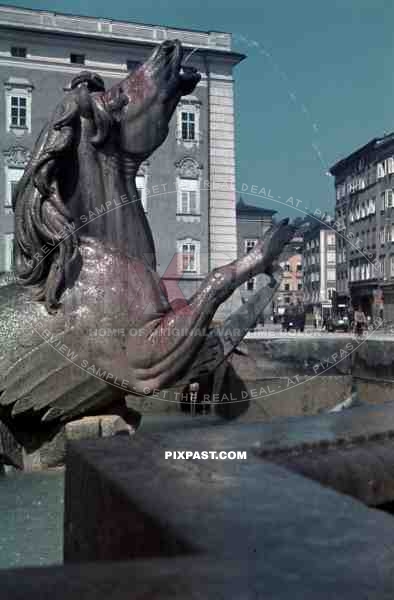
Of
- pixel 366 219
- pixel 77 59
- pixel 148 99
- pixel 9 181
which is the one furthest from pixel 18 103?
pixel 148 99

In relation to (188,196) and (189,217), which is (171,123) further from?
(189,217)

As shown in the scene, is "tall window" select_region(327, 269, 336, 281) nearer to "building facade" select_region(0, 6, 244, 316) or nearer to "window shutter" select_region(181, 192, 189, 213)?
"building facade" select_region(0, 6, 244, 316)

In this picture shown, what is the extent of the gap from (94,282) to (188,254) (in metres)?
3.51

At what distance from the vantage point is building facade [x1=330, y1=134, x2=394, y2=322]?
1209 centimetres

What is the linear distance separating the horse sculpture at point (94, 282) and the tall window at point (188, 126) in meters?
4.59

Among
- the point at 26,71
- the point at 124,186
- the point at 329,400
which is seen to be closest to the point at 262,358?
the point at 329,400

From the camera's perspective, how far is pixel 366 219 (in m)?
15.4

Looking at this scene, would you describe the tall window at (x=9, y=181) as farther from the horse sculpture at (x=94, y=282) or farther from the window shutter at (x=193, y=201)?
the horse sculpture at (x=94, y=282)

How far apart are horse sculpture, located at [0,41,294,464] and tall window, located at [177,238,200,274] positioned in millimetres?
2064

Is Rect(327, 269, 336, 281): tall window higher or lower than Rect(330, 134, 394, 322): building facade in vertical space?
lower

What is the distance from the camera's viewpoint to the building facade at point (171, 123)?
794cm

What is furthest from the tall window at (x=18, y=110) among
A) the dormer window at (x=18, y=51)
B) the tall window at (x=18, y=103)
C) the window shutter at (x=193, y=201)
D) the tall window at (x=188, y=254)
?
the tall window at (x=188, y=254)

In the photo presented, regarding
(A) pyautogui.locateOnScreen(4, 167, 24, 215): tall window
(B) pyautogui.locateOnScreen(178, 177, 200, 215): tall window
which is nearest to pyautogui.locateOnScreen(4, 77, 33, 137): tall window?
(A) pyautogui.locateOnScreen(4, 167, 24, 215): tall window

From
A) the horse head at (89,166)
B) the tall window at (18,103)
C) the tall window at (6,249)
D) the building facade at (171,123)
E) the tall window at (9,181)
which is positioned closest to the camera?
the horse head at (89,166)
